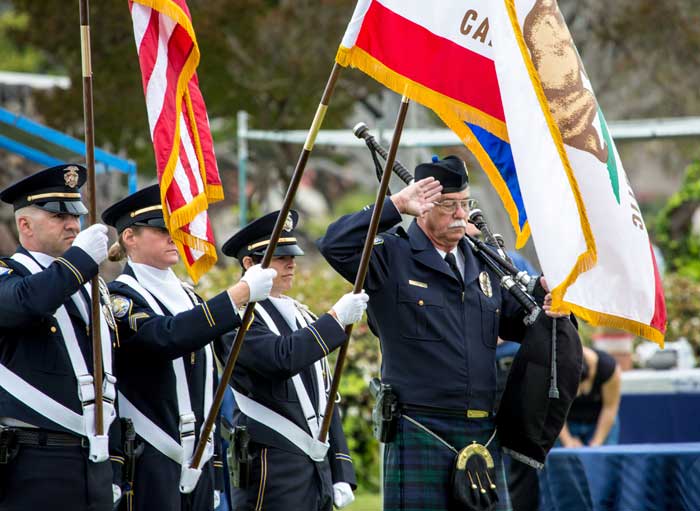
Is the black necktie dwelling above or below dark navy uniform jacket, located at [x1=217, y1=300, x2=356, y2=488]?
above

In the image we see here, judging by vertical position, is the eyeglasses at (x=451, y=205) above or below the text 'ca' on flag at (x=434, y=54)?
below

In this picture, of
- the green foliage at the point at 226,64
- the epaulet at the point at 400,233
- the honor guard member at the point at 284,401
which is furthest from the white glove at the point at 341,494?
the green foliage at the point at 226,64

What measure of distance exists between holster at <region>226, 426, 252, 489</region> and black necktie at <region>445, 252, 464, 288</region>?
3.82 feet

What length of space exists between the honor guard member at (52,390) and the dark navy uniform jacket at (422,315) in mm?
1213

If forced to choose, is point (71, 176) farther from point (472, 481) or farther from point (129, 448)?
point (472, 481)

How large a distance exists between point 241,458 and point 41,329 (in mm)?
1203

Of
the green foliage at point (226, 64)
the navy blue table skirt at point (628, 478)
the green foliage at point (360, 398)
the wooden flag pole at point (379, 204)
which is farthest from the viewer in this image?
the green foliage at point (226, 64)

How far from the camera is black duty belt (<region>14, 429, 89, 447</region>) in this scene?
521cm

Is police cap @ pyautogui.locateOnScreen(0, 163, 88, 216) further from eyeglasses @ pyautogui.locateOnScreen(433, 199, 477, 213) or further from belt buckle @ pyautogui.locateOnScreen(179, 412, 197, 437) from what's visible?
eyeglasses @ pyautogui.locateOnScreen(433, 199, 477, 213)

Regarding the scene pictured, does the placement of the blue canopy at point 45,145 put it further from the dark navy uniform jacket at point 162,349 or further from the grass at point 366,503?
the dark navy uniform jacket at point 162,349

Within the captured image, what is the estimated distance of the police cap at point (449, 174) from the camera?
6043 millimetres

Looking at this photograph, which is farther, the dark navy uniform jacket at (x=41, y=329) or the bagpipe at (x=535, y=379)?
the bagpipe at (x=535, y=379)

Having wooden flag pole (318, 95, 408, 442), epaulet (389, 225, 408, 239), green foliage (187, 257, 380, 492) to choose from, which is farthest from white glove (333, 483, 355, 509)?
green foliage (187, 257, 380, 492)

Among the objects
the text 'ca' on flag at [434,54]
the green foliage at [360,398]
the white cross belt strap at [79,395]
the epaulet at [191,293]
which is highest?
the text 'ca' on flag at [434,54]
